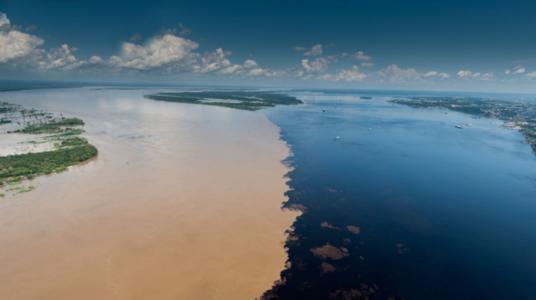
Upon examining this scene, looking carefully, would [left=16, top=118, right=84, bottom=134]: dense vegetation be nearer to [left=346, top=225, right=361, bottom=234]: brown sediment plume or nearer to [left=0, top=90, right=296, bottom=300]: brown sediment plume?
[left=0, top=90, right=296, bottom=300]: brown sediment plume

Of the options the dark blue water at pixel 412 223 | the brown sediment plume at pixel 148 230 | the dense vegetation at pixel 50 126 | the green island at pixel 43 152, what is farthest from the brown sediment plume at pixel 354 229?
the dense vegetation at pixel 50 126

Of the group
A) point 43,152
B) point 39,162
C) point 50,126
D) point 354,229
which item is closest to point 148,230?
point 354,229

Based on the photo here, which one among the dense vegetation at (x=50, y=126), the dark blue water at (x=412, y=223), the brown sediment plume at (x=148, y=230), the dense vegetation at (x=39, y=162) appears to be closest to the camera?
the brown sediment plume at (x=148, y=230)

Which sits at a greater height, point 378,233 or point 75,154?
point 75,154

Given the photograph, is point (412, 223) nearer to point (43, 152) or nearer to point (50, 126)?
point (43, 152)

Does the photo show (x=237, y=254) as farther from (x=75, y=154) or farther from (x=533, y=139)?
(x=533, y=139)

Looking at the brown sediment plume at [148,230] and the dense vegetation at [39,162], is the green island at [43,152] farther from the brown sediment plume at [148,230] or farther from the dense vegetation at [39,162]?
the brown sediment plume at [148,230]

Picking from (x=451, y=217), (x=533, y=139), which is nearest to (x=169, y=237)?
(x=451, y=217)
